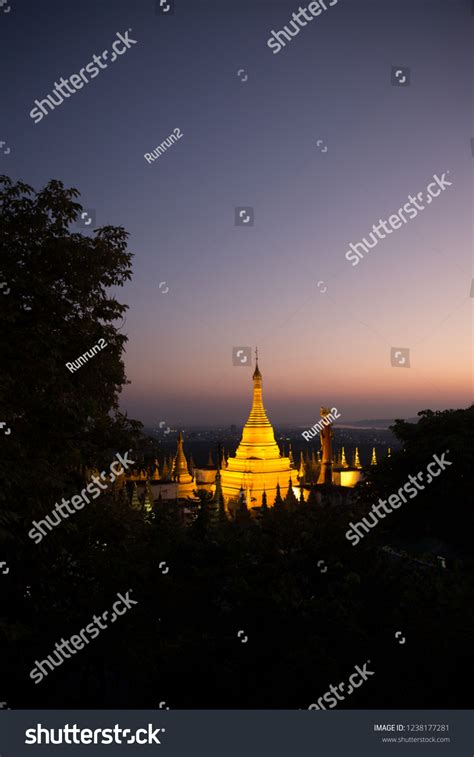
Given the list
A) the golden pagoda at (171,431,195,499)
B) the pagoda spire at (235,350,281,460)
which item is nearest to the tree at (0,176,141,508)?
the golden pagoda at (171,431,195,499)

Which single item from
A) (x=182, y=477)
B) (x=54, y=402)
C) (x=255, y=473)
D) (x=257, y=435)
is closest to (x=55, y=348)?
(x=54, y=402)

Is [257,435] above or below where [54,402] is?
below

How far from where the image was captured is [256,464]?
60625 millimetres

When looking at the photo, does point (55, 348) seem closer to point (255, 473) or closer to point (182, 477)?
point (182, 477)

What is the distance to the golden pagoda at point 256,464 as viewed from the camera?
5903 cm

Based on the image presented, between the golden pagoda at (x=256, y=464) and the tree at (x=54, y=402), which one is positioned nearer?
the tree at (x=54, y=402)

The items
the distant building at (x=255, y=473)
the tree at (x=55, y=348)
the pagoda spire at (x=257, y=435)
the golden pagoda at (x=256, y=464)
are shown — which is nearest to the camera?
the tree at (x=55, y=348)

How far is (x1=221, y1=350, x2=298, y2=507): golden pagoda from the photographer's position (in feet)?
194

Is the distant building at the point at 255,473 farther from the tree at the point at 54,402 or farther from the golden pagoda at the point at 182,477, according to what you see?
the tree at the point at 54,402

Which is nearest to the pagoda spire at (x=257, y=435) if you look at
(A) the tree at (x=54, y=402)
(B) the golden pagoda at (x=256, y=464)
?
(B) the golden pagoda at (x=256, y=464)

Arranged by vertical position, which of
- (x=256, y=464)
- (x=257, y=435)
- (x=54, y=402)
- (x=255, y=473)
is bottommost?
(x=255, y=473)

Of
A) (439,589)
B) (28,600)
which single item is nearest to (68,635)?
(28,600)

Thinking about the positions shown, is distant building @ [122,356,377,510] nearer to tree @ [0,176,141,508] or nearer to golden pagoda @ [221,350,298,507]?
golden pagoda @ [221,350,298,507]

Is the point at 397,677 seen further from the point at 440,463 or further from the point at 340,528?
the point at 440,463
